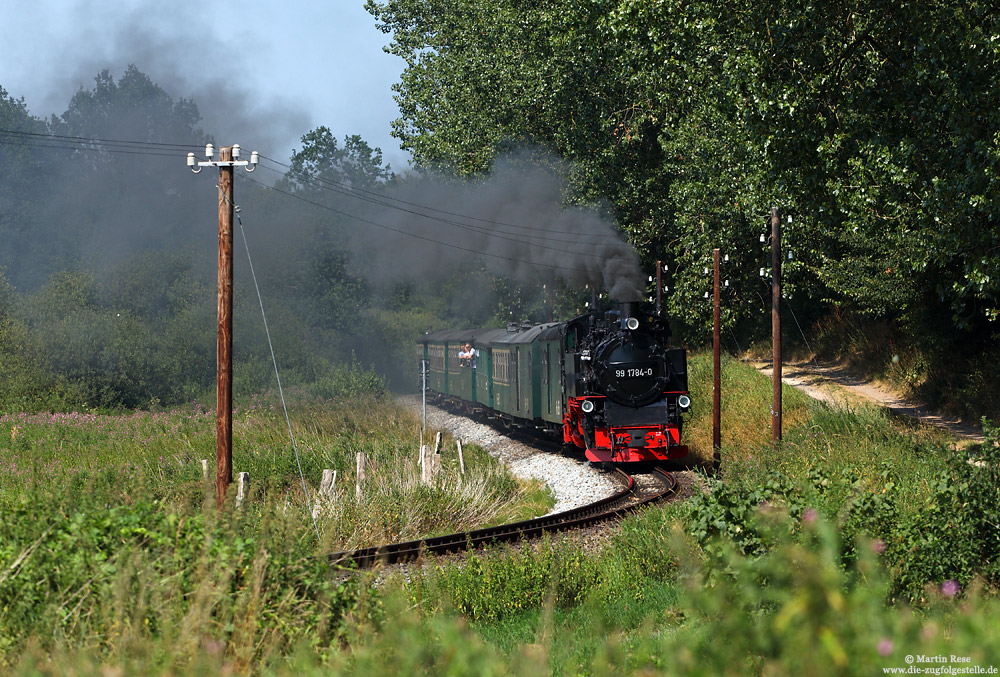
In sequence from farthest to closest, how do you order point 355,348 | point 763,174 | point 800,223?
point 355,348
point 800,223
point 763,174

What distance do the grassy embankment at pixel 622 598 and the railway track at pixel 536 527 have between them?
4.56ft

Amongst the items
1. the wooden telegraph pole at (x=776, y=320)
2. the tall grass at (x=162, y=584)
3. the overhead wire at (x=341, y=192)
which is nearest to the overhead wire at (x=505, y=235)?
the overhead wire at (x=341, y=192)

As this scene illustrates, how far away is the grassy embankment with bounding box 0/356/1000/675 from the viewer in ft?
10.3

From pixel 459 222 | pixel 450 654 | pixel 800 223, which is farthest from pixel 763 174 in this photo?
pixel 459 222

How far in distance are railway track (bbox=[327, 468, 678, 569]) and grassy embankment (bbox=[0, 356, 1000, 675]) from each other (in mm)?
1389

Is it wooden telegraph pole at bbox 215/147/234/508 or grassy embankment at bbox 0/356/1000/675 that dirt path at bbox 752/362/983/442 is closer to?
grassy embankment at bbox 0/356/1000/675

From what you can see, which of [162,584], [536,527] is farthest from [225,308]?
[162,584]

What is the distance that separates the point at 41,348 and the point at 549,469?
2446cm

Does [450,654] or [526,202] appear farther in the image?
[526,202]

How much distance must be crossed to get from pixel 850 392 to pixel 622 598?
70.3 feet

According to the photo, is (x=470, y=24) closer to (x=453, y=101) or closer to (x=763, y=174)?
(x=453, y=101)

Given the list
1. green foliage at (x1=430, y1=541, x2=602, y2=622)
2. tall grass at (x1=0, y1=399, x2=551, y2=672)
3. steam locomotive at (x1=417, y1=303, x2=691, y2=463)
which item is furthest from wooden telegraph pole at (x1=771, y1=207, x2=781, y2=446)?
tall grass at (x1=0, y1=399, x2=551, y2=672)

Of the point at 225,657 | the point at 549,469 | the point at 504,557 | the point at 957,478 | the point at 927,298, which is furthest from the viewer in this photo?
the point at 927,298

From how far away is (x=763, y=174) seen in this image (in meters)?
15.2
